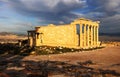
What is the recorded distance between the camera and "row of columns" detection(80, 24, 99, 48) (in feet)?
174

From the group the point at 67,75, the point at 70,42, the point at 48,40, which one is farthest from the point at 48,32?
the point at 67,75

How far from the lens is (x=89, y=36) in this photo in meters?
58.4

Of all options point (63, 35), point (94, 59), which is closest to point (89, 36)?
point (63, 35)

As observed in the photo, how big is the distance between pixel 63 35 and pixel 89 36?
9.99 metres

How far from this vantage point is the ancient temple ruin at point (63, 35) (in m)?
50.4

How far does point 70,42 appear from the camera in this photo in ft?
167

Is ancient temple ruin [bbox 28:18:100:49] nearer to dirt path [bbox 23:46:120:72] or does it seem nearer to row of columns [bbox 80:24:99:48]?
row of columns [bbox 80:24:99:48]

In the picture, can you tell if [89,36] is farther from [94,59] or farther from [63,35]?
[94,59]

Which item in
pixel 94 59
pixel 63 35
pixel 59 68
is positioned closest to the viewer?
pixel 59 68

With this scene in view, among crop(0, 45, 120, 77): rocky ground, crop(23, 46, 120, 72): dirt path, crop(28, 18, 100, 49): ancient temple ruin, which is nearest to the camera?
crop(0, 45, 120, 77): rocky ground

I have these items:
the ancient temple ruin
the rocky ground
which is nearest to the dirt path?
the rocky ground

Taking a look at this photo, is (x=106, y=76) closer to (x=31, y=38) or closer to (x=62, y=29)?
(x=62, y=29)

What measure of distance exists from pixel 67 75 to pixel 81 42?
32.0 meters

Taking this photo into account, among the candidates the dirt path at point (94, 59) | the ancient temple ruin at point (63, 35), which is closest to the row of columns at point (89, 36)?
the ancient temple ruin at point (63, 35)
